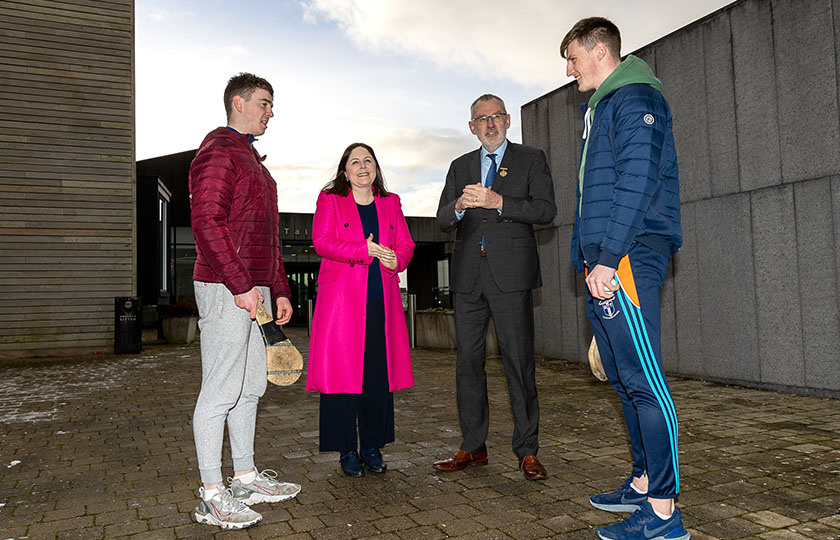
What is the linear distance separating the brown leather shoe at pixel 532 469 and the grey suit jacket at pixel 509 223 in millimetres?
943

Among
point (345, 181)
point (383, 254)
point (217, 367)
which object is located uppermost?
point (345, 181)

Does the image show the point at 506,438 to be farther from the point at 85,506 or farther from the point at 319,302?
the point at 85,506

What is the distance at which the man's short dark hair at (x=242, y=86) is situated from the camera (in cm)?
306

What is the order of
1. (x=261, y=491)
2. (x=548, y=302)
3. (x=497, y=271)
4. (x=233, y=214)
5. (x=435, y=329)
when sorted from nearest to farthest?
1. (x=233, y=214)
2. (x=261, y=491)
3. (x=497, y=271)
4. (x=548, y=302)
5. (x=435, y=329)

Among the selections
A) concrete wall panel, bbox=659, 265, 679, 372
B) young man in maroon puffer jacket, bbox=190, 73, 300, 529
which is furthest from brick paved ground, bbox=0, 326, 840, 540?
concrete wall panel, bbox=659, 265, 679, 372

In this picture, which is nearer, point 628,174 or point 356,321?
point 628,174

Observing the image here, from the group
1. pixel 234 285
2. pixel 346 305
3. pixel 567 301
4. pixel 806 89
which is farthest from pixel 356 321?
pixel 567 301

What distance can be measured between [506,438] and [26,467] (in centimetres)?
311

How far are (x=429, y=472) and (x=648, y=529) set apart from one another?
4.67 feet

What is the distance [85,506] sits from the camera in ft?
10.1

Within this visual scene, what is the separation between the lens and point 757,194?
20.6 ft

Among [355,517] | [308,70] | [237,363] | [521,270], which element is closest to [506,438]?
[521,270]

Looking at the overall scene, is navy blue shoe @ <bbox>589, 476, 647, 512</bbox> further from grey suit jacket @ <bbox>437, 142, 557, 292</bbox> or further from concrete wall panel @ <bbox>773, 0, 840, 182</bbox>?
concrete wall panel @ <bbox>773, 0, 840, 182</bbox>

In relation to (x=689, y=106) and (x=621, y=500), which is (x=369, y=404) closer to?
(x=621, y=500)
